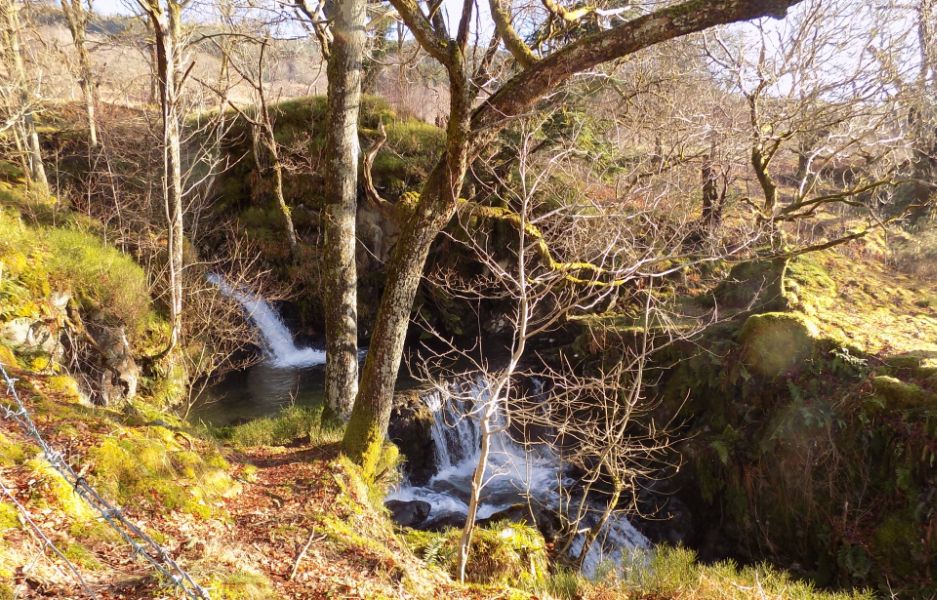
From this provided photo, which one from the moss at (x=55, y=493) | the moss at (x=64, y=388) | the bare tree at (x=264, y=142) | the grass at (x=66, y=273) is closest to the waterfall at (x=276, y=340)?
the bare tree at (x=264, y=142)

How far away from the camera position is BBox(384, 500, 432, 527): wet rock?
304 inches

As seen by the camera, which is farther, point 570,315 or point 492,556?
point 570,315

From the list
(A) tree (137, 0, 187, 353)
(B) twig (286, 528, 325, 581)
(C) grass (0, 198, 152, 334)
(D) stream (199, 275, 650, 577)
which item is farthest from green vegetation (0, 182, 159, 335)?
(B) twig (286, 528, 325, 581)

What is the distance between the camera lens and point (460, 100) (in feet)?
14.3

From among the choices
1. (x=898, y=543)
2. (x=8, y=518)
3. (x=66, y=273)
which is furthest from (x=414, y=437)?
(x=8, y=518)

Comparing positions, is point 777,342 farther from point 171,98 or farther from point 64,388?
point 171,98

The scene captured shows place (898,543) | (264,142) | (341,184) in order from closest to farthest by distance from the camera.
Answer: (898,543), (341,184), (264,142)

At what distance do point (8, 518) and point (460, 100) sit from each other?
3939 millimetres

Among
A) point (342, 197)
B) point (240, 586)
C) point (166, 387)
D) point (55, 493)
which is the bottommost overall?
point (166, 387)

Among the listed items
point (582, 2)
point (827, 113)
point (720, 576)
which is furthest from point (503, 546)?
point (827, 113)

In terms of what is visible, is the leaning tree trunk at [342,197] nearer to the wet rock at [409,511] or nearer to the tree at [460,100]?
the tree at [460,100]

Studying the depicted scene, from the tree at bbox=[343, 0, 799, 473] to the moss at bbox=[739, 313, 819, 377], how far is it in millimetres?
5693

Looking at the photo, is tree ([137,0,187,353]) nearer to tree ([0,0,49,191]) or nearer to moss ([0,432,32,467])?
tree ([0,0,49,191])

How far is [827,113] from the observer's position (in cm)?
768
